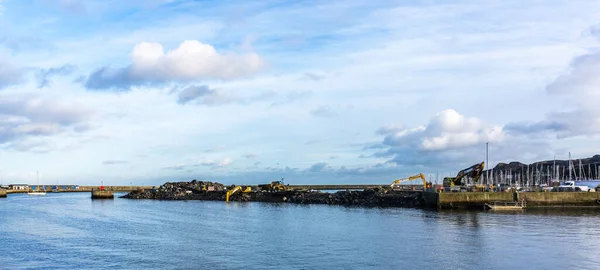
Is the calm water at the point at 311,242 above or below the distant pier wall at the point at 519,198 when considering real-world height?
below

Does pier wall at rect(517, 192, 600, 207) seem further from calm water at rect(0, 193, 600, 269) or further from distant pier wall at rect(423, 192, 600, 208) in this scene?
calm water at rect(0, 193, 600, 269)

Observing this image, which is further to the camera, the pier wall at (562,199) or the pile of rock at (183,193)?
the pile of rock at (183,193)

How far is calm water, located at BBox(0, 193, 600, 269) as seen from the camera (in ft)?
151

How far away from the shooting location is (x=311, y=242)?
Answer: 58.7 m

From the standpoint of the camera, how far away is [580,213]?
93.1 metres

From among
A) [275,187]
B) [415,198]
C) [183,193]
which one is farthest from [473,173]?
[183,193]

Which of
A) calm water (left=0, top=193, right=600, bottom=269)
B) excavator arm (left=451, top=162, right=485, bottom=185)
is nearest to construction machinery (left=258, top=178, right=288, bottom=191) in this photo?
excavator arm (left=451, top=162, right=485, bottom=185)

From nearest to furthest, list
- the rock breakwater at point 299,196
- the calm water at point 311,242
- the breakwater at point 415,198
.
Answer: the calm water at point 311,242
the breakwater at point 415,198
the rock breakwater at point 299,196

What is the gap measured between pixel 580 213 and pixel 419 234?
146 ft

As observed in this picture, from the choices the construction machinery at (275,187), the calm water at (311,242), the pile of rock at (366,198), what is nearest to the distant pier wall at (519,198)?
the pile of rock at (366,198)

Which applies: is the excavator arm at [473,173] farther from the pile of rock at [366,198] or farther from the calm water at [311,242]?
the calm water at [311,242]

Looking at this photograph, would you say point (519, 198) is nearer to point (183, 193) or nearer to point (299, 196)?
point (299, 196)

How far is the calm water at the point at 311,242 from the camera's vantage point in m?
46.2

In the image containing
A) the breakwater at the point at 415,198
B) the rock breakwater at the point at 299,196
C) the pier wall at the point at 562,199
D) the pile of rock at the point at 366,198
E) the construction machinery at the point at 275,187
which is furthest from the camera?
the construction machinery at the point at 275,187
